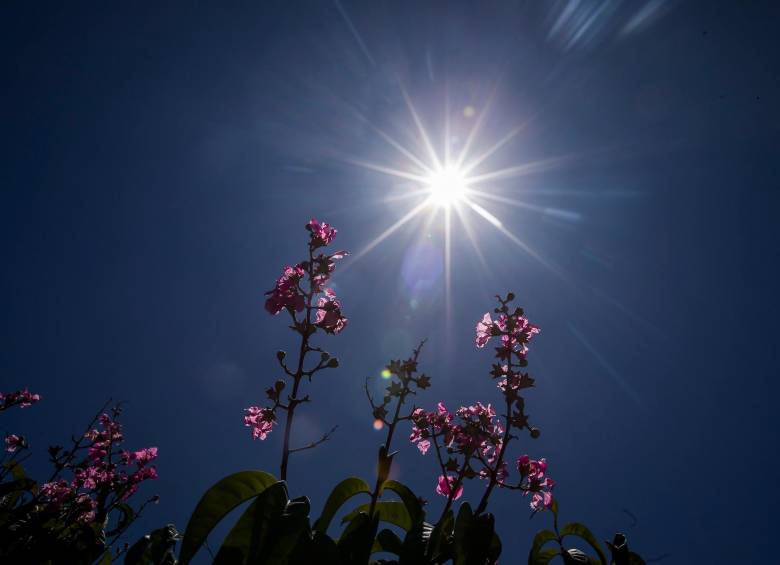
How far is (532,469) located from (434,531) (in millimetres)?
1462

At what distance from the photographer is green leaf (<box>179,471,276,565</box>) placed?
180 cm

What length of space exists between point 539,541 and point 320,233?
97.0 inches

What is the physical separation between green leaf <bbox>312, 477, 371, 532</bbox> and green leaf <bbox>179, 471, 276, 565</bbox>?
42cm

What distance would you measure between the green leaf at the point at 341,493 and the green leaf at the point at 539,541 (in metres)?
1.09

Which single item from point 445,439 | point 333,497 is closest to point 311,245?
point 333,497

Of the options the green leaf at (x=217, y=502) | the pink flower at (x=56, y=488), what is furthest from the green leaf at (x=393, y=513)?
the pink flower at (x=56, y=488)

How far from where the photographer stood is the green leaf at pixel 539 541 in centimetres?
255

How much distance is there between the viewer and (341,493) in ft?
7.47

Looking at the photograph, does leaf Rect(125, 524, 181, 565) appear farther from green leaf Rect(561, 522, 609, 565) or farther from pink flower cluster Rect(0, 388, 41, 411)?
pink flower cluster Rect(0, 388, 41, 411)

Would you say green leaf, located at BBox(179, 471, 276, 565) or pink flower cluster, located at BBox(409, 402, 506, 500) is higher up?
pink flower cluster, located at BBox(409, 402, 506, 500)

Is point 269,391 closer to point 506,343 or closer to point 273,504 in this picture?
point 273,504

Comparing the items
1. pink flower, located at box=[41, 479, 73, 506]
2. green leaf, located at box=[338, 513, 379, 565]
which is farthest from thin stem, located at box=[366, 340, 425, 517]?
pink flower, located at box=[41, 479, 73, 506]

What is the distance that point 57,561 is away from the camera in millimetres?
2207

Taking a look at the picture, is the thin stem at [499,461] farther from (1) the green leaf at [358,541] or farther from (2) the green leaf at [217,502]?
(2) the green leaf at [217,502]
